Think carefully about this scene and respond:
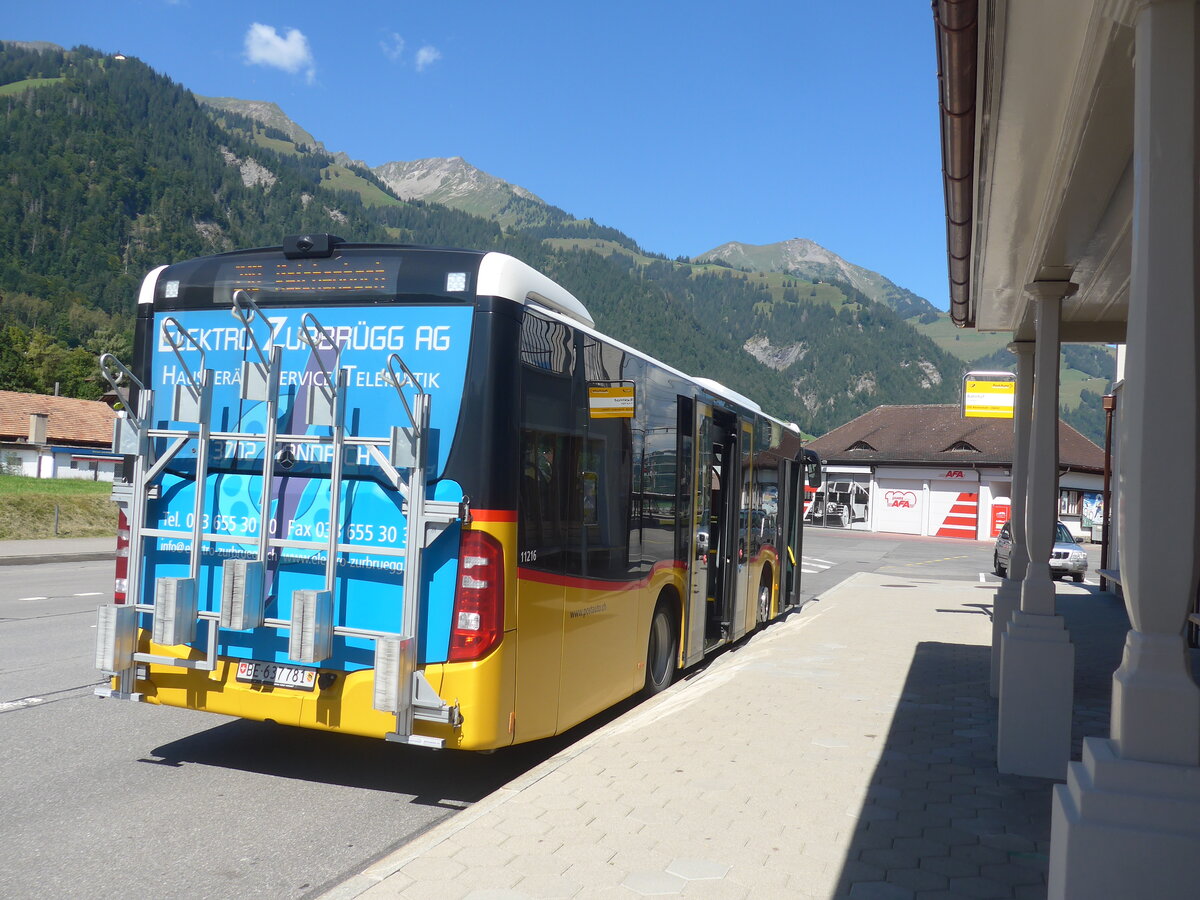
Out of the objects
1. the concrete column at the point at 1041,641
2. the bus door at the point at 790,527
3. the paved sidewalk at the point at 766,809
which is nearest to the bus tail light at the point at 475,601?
the paved sidewalk at the point at 766,809

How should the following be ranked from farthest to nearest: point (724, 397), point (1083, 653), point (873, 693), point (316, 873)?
point (1083, 653) → point (724, 397) → point (873, 693) → point (316, 873)

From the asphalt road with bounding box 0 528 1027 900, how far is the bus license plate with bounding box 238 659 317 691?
66 cm

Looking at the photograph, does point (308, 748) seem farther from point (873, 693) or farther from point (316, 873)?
point (873, 693)

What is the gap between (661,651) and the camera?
8812mm

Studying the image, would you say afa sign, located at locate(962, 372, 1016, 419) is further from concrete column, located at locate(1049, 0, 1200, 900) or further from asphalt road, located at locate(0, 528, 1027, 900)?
concrete column, located at locate(1049, 0, 1200, 900)

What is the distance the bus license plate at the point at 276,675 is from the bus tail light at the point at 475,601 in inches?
34.8

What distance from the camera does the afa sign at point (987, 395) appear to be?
19.3 metres

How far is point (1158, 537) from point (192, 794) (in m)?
5.05

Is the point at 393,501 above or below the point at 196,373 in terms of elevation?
below

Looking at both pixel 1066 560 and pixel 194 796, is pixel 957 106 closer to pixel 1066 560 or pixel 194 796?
pixel 194 796

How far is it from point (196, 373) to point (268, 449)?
92cm

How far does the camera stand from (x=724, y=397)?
10641 mm

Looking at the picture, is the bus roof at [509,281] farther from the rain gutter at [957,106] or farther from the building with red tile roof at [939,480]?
the building with red tile roof at [939,480]

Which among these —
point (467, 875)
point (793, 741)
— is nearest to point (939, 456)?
point (793, 741)
